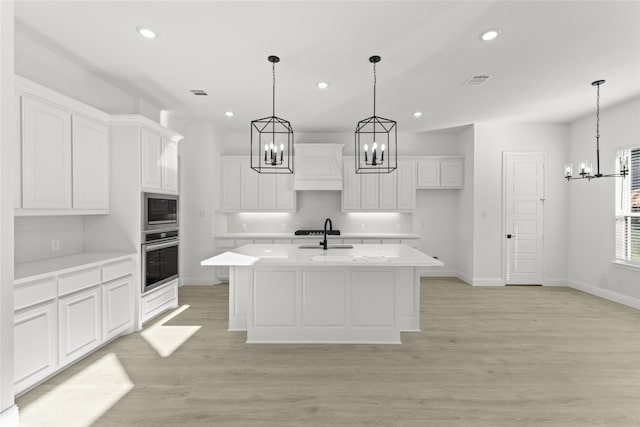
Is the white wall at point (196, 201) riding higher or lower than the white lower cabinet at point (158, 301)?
higher

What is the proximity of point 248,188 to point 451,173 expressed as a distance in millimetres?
4131

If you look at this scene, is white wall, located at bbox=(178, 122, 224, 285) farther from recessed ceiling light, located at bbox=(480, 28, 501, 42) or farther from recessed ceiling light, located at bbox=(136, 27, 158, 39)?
recessed ceiling light, located at bbox=(480, 28, 501, 42)

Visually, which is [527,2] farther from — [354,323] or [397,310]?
[354,323]

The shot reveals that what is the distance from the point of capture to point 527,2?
2346 mm

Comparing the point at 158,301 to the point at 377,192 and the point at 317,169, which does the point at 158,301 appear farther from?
the point at 377,192

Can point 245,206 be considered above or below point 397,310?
above

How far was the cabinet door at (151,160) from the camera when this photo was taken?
373 centimetres

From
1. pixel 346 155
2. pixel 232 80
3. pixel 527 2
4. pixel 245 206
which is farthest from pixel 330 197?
pixel 527 2

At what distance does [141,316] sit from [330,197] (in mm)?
3990

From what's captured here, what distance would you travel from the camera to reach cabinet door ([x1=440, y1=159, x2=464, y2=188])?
6301 millimetres

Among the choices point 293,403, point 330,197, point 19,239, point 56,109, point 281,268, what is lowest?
point 293,403

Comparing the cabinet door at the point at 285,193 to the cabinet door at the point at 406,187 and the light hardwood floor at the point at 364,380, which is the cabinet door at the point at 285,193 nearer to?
the cabinet door at the point at 406,187

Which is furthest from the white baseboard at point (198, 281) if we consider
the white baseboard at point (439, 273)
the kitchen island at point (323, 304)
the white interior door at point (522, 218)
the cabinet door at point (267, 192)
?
the white interior door at point (522, 218)

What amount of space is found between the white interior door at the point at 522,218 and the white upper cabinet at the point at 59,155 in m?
6.41
